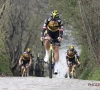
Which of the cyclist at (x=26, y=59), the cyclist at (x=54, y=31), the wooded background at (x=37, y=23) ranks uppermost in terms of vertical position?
the wooded background at (x=37, y=23)

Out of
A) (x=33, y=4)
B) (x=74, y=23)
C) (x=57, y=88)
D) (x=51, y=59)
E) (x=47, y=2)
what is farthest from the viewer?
(x=33, y=4)

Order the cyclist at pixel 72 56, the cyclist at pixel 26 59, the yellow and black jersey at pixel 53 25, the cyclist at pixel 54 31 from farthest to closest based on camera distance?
the cyclist at pixel 26 59 → the cyclist at pixel 72 56 → the yellow and black jersey at pixel 53 25 → the cyclist at pixel 54 31

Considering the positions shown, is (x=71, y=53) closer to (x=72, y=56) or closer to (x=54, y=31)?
(x=72, y=56)

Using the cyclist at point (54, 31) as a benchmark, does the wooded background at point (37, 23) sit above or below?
above

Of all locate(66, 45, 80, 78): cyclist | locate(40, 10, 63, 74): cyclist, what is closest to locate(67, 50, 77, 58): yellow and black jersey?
locate(66, 45, 80, 78): cyclist

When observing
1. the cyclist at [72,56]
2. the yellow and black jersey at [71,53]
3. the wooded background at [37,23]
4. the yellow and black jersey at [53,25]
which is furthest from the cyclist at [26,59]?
the yellow and black jersey at [53,25]

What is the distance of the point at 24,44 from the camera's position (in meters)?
43.8

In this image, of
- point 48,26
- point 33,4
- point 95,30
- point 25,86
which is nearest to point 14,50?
point 33,4

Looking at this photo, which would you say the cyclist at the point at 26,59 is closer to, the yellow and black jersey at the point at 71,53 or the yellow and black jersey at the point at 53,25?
the yellow and black jersey at the point at 71,53

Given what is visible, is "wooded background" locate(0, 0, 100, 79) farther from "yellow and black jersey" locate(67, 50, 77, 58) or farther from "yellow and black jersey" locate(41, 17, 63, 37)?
"yellow and black jersey" locate(41, 17, 63, 37)

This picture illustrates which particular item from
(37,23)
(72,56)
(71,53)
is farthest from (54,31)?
(37,23)

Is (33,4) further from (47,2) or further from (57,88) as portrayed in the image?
(57,88)

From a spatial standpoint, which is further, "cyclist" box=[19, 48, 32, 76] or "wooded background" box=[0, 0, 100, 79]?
"wooded background" box=[0, 0, 100, 79]

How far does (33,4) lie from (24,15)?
1853 mm
